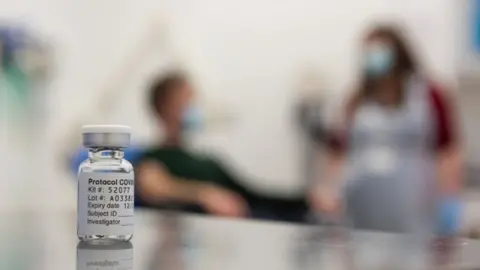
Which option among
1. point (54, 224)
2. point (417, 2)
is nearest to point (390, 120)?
point (417, 2)

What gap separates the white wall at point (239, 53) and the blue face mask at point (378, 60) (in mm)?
330

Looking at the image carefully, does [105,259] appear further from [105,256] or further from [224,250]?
[224,250]

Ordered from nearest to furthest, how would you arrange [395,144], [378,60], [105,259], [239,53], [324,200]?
[105,259] < [395,144] < [378,60] < [324,200] < [239,53]

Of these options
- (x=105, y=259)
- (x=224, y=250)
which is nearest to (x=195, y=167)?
(x=224, y=250)

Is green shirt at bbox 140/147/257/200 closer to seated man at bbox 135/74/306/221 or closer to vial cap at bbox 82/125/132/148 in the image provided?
seated man at bbox 135/74/306/221

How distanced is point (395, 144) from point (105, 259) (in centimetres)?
150

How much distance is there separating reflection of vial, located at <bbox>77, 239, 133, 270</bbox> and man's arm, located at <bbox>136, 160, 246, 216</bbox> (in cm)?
157

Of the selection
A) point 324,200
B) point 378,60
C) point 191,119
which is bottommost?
point 324,200

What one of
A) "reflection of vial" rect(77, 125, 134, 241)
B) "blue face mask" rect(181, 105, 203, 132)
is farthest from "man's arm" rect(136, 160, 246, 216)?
"reflection of vial" rect(77, 125, 134, 241)

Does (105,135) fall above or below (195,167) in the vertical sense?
above

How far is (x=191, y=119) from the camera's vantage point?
2.40 m

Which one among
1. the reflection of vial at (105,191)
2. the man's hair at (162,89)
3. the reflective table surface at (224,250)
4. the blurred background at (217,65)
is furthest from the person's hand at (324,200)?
the reflection of vial at (105,191)

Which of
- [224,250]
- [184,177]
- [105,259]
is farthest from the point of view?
[184,177]

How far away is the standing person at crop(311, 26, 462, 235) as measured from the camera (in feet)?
6.01
